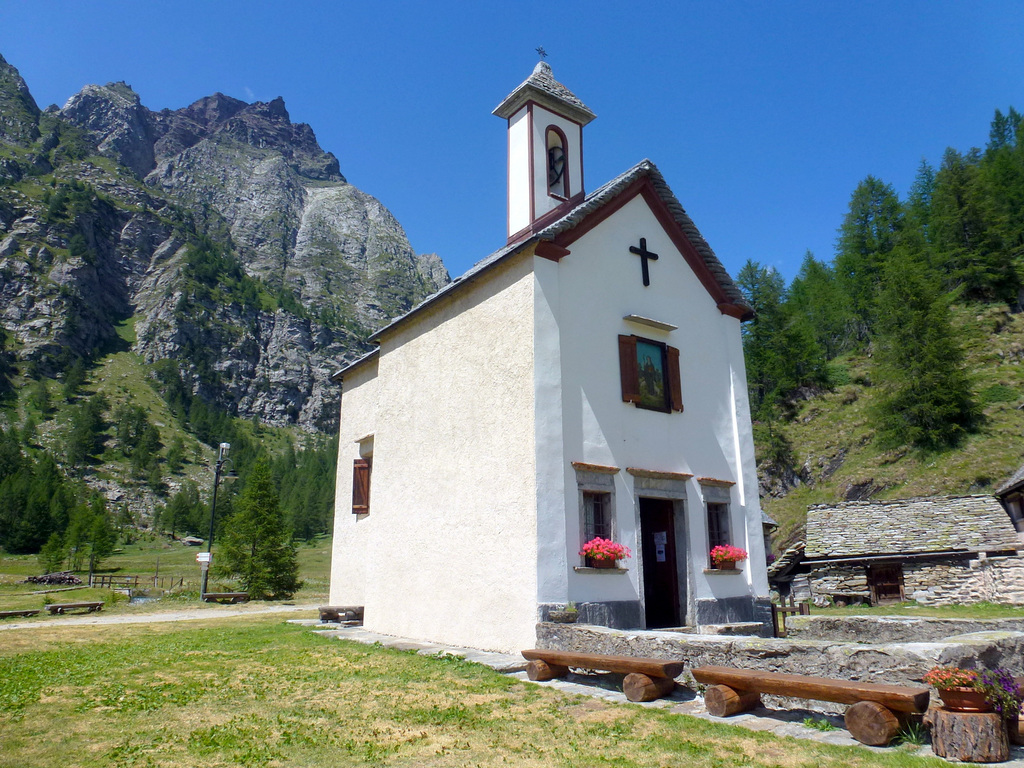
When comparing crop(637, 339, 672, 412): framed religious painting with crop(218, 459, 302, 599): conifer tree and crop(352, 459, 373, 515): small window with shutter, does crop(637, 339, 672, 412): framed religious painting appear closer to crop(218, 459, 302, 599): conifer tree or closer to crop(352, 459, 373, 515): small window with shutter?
crop(352, 459, 373, 515): small window with shutter

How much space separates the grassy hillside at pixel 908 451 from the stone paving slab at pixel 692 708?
1296 inches

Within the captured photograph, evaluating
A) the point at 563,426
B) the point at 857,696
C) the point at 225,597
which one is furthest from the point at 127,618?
the point at 857,696

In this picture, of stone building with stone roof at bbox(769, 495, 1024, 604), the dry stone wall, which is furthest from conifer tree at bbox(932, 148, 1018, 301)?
the dry stone wall

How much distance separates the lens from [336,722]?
7027 mm

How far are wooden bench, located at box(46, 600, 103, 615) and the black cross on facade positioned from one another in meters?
22.4

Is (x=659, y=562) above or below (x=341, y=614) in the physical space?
above

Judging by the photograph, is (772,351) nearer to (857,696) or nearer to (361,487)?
(361,487)

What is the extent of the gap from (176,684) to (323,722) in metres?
3.34

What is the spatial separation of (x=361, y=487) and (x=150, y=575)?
53.4 meters

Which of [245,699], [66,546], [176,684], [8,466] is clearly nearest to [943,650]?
[245,699]

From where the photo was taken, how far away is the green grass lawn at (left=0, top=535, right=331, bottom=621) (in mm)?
28812

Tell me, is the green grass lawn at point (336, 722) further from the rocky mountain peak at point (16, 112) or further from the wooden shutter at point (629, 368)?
the rocky mountain peak at point (16, 112)

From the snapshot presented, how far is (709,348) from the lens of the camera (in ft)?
51.0

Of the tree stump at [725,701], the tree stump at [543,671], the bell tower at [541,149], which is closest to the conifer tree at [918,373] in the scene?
the bell tower at [541,149]
